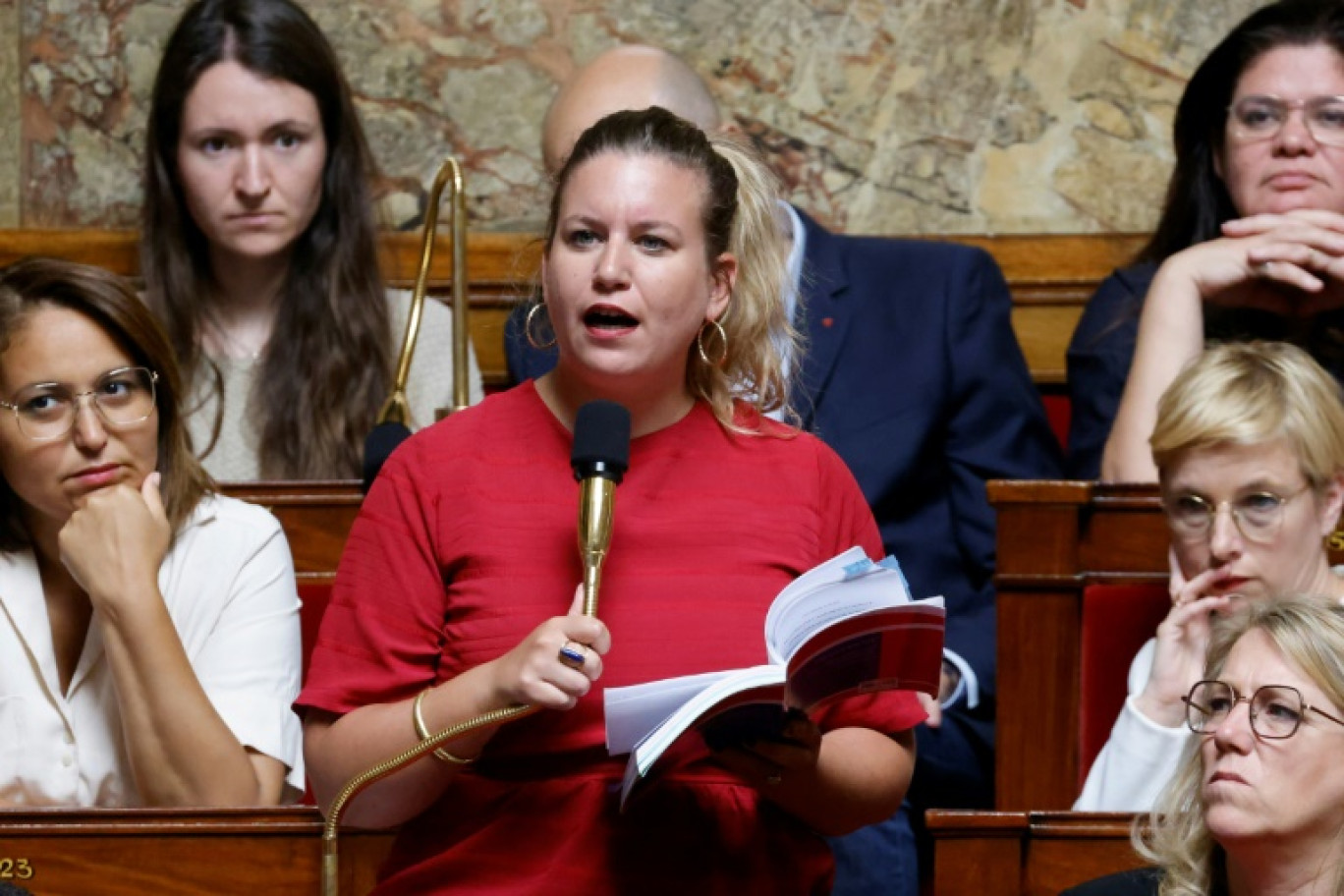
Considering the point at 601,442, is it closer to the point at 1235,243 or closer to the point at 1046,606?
the point at 1046,606

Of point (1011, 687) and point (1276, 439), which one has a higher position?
point (1276, 439)

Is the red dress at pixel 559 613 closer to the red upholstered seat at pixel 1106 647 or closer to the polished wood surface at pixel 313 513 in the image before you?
the red upholstered seat at pixel 1106 647

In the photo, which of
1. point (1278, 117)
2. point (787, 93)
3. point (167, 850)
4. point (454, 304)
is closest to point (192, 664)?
point (167, 850)

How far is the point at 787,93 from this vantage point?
12.5 ft

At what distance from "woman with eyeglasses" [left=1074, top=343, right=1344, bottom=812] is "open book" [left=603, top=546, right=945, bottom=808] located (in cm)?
66

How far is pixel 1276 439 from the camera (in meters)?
2.41

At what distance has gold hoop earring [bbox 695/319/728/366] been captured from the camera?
1987 mm

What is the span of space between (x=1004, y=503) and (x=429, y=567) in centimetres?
90

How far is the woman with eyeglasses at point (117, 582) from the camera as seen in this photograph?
228cm

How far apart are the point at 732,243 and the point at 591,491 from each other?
398mm

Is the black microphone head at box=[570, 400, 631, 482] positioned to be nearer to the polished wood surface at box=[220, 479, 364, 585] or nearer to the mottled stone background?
the polished wood surface at box=[220, 479, 364, 585]

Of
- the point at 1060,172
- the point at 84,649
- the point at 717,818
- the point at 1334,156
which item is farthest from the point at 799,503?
the point at 1060,172

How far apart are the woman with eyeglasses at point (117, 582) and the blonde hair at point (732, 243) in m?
0.63

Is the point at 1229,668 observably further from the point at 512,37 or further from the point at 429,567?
the point at 512,37
